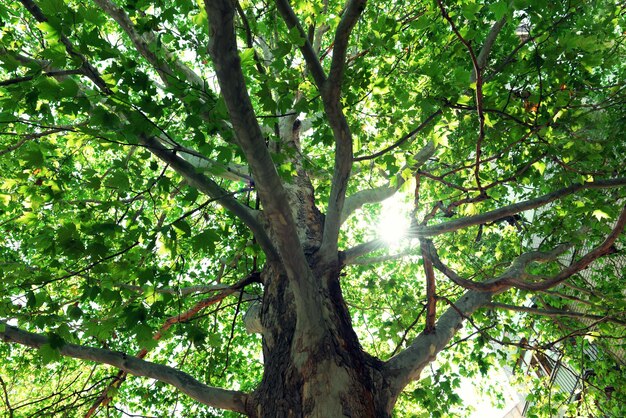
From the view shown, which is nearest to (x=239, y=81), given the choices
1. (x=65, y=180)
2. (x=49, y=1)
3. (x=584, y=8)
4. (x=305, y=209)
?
(x=49, y=1)

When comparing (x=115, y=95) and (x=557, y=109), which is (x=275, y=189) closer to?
(x=115, y=95)

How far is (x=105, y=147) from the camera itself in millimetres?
3025

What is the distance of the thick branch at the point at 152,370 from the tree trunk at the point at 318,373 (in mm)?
235

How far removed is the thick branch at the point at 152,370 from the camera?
318cm

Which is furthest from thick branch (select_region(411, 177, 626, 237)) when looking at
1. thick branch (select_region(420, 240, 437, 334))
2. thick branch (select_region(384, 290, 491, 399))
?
thick branch (select_region(384, 290, 491, 399))

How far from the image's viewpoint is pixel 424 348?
11.8ft

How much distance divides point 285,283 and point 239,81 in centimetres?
194

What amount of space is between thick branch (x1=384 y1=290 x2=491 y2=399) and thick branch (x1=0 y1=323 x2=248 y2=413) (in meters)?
1.11

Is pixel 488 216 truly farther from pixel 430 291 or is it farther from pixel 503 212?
pixel 430 291

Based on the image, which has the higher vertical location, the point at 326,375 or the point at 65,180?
Result: the point at 65,180

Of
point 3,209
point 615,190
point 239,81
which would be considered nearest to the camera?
point 239,81

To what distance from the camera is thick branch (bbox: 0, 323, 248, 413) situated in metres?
3.18

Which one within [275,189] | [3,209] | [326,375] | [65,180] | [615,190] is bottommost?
[326,375]

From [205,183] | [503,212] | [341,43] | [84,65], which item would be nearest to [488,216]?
[503,212]
